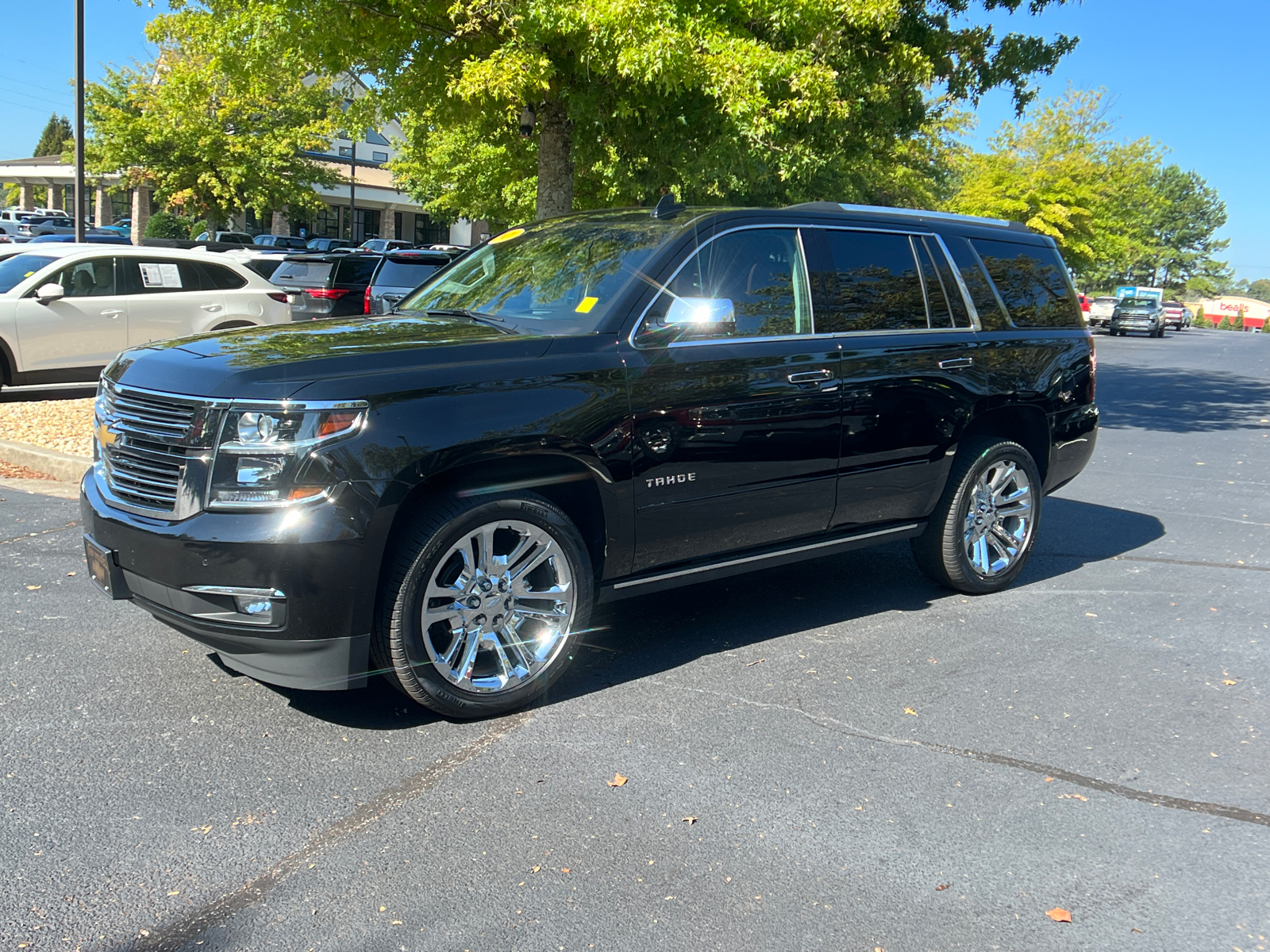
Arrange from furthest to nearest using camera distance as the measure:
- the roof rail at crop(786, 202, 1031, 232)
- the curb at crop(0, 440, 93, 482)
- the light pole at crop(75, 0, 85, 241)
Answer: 1. the light pole at crop(75, 0, 85, 241)
2. the curb at crop(0, 440, 93, 482)
3. the roof rail at crop(786, 202, 1031, 232)

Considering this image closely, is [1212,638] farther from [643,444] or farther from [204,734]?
[204,734]

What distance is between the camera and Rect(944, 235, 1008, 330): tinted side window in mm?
5871

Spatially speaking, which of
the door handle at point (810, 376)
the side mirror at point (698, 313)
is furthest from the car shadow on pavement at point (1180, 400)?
the side mirror at point (698, 313)

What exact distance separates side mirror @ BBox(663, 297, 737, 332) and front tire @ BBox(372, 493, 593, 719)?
3.14 ft

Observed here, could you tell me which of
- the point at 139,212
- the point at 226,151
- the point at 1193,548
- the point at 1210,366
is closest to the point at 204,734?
the point at 1193,548

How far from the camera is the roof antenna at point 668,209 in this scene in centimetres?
504

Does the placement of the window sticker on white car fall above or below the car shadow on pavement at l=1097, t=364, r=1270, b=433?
above

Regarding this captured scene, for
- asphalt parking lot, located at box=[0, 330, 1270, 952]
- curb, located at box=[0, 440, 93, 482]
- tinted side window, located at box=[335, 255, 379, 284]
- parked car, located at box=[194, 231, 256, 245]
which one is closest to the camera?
asphalt parking lot, located at box=[0, 330, 1270, 952]

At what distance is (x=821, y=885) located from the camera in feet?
10.3

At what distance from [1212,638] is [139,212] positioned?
50450mm

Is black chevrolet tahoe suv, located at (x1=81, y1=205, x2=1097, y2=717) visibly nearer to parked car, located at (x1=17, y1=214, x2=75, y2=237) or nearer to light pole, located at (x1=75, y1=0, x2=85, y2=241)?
light pole, located at (x1=75, y1=0, x2=85, y2=241)

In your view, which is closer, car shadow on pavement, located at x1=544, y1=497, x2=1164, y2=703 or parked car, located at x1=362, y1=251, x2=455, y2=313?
car shadow on pavement, located at x1=544, y1=497, x2=1164, y2=703

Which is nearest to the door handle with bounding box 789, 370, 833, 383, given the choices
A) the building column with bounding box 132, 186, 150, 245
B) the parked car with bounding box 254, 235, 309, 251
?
the parked car with bounding box 254, 235, 309, 251

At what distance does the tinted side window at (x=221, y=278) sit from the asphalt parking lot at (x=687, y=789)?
8039mm
